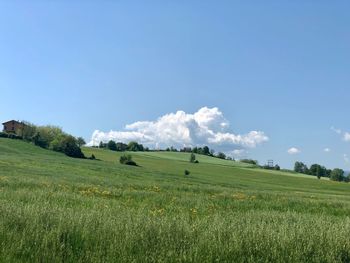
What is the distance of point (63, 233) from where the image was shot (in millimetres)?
7746

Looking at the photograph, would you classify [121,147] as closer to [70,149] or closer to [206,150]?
[206,150]

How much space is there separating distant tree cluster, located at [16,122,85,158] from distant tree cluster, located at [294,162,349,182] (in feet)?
244

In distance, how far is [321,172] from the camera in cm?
15950

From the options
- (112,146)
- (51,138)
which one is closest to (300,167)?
(112,146)

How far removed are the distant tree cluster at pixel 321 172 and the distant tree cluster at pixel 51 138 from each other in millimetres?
74233

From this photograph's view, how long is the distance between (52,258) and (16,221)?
6.86ft

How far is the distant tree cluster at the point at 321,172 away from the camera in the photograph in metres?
142

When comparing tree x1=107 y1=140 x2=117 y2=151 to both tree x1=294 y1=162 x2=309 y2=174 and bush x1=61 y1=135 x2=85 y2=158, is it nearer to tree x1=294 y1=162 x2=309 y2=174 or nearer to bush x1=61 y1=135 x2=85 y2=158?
bush x1=61 y1=135 x2=85 y2=158

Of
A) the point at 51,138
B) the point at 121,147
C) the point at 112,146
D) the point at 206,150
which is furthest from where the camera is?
the point at 206,150

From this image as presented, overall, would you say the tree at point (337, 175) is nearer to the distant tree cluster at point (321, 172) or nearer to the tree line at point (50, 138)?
the distant tree cluster at point (321, 172)

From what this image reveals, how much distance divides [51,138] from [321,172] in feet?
299

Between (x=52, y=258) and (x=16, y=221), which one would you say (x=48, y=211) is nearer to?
(x=16, y=221)

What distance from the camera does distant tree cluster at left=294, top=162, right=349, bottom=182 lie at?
142375 mm

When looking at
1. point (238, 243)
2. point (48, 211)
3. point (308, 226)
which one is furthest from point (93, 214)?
point (308, 226)
